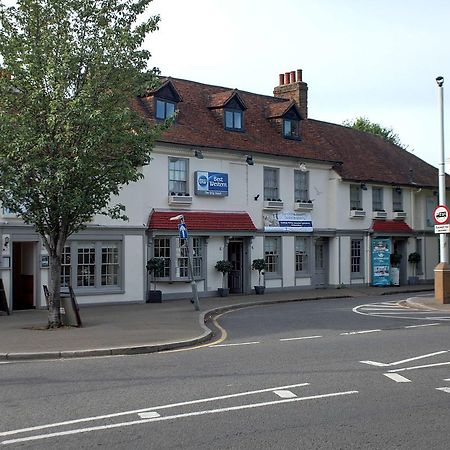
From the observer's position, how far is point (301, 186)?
31.5m

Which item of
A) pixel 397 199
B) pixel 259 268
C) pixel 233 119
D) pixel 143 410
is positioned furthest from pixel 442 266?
pixel 143 410

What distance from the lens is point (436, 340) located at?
47.2ft

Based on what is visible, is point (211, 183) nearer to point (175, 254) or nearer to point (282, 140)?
point (175, 254)

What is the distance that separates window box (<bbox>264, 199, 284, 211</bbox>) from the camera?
97.2ft

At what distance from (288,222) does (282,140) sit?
3.91m

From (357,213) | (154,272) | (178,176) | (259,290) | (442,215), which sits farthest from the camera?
(357,213)

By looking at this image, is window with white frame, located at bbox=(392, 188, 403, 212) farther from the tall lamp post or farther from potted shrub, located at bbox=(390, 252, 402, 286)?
the tall lamp post

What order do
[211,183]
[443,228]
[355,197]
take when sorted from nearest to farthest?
1. [443,228]
2. [211,183]
3. [355,197]

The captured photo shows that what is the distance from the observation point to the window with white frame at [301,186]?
31203 mm

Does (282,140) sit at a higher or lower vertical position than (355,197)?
higher

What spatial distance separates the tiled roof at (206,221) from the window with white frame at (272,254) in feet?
5.71

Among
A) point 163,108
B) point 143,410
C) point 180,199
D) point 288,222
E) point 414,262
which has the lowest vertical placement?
point 143,410

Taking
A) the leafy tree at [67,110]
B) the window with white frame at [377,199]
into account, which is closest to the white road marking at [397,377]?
the leafy tree at [67,110]

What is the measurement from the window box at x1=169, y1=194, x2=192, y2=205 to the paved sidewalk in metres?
3.73
